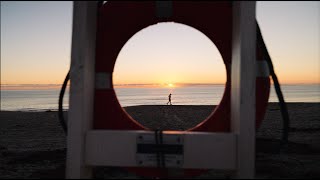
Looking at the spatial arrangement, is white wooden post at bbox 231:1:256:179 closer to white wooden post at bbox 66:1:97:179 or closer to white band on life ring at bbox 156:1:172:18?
white band on life ring at bbox 156:1:172:18

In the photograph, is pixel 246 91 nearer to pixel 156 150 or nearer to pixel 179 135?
pixel 179 135

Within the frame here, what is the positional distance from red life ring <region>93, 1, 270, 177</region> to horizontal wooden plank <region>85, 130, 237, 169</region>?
0.24 m

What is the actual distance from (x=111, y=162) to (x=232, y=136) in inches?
24.3

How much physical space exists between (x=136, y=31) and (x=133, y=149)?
79 centimetres

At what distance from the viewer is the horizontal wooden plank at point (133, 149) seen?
173 centimetres

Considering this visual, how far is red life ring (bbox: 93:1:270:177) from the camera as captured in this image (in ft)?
6.70

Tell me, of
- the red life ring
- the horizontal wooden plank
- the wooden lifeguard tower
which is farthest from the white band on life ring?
the horizontal wooden plank

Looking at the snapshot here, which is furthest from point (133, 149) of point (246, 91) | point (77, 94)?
point (246, 91)

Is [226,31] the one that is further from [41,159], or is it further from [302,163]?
[41,159]

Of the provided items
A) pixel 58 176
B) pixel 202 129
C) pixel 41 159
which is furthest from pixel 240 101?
pixel 41 159

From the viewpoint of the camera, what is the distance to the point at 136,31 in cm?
→ 220

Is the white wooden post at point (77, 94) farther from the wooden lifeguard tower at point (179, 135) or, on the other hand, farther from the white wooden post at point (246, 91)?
the white wooden post at point (246, 91)

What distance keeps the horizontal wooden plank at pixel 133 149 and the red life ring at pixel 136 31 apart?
9.5 inches

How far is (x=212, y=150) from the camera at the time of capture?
1724 mm
